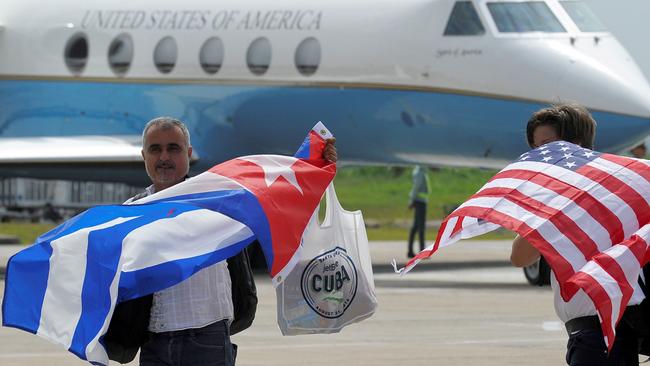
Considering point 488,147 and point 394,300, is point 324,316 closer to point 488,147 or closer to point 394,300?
point 394,300

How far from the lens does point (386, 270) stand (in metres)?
22.9

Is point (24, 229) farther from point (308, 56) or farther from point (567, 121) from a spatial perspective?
point (567, 121)

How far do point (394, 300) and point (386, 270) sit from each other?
5267 mm

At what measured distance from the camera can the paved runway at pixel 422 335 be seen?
1222 cm

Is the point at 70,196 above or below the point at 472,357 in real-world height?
above

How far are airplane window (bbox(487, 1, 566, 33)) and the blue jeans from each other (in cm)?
1403

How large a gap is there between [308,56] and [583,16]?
11.2 feet

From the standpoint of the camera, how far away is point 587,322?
272 inches

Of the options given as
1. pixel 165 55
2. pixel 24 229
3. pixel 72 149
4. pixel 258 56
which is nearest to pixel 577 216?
pixel 258 56

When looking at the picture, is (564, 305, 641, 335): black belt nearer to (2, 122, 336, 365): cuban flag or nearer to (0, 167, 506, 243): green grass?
(2, 122, 336, 365): cuban flag

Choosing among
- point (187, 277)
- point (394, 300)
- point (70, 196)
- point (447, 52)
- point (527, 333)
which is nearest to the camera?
point (187, 277)

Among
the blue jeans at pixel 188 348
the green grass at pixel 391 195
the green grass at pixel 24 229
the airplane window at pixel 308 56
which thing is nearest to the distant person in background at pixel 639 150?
the airplane window at pixel 308 56

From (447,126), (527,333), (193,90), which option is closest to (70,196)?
(193,90)

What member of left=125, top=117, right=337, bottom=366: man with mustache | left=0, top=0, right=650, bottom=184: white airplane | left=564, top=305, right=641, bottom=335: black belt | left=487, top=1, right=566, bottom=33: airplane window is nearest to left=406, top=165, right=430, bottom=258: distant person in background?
left=0, top=0, right=650, bottom=184: white airplane
